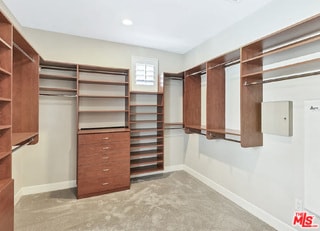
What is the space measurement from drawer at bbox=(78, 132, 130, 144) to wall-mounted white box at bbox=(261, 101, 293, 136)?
2.10 metres

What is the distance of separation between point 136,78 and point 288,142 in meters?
2.72

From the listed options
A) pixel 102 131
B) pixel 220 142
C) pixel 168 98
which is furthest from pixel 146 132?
pixel 220 142

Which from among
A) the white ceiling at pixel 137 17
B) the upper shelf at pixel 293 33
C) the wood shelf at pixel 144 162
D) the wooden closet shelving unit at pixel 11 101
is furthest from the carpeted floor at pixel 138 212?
the white ceiling at pixel 137 17

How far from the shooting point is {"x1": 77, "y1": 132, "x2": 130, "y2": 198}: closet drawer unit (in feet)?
9.25

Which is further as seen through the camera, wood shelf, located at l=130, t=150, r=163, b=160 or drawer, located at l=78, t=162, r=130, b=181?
wood shelf, located at l=130, t=150, r=163, b=160

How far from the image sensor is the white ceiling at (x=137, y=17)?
230cm

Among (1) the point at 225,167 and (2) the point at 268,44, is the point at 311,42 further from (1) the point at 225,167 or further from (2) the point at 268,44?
(1) the point at 225,167

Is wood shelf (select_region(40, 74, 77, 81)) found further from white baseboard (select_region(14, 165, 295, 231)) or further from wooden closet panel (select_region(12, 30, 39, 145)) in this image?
white baseboard (select_region(14, 165, 295, 231))

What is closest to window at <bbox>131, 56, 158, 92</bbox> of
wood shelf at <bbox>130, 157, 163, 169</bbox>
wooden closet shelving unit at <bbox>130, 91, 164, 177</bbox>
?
wooden closet shelving unit at <bbox>130, 91, 164, 177</bbox>

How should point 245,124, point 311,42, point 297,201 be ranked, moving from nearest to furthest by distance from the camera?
point 311,42, point 297,201, point 245,124

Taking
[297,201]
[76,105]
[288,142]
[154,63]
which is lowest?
[297,201]

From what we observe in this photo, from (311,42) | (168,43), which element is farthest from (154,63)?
(311,42)

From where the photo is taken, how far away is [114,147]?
9.93 feet

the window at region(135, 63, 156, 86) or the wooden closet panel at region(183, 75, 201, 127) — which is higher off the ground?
the window at region(135, 63, 156, 86)
